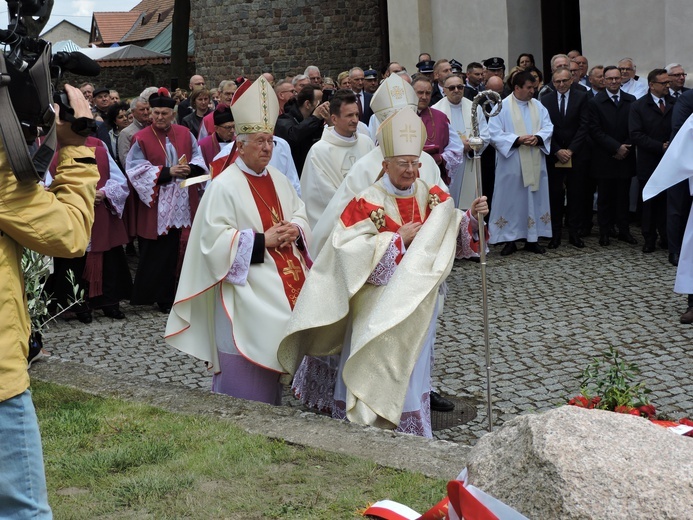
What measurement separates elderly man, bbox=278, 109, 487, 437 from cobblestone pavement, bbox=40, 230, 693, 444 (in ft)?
2.03

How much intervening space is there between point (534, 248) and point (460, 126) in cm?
153

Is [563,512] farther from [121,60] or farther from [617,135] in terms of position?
[121,60]

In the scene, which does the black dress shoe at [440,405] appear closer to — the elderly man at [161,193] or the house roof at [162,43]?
the elderly man at [161,193]

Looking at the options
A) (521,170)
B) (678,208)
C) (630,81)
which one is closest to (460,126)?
(521,170)

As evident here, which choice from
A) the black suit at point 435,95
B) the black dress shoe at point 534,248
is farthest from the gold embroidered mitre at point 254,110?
the black suit at point 435,95

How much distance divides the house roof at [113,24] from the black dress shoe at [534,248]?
52416mm

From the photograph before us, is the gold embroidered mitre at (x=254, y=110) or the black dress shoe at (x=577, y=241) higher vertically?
the gold embroidered mitre at (x=254, y=110)

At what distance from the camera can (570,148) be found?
1173cm

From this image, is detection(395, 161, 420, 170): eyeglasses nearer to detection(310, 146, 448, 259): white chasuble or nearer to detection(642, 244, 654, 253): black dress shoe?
detection(310, 146, 448, 259): white chasuble

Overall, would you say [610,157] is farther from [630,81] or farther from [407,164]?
[407,164]

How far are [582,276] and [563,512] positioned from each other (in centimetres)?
761

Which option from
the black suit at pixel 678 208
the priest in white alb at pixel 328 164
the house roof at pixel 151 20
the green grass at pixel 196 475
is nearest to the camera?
the green grass at pixel 196 475

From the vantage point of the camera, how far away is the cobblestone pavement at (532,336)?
266 inches

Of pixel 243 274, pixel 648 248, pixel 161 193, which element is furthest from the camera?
pixel 648 248
